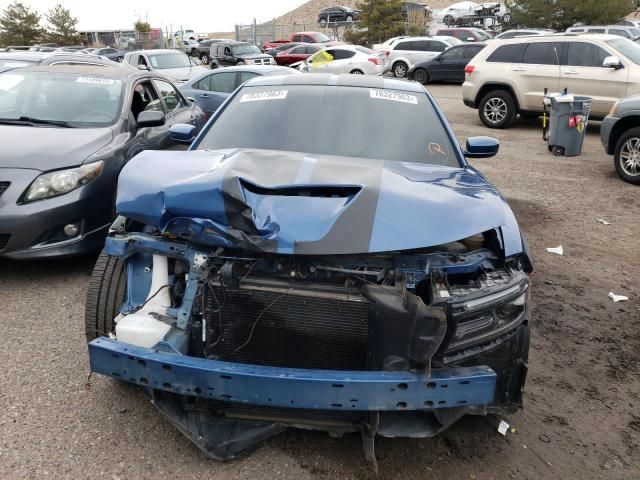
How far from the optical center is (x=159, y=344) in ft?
8.05

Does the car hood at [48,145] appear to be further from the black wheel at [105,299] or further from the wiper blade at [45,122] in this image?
the black wheel at [105,299]

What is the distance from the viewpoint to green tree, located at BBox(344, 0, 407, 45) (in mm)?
37500

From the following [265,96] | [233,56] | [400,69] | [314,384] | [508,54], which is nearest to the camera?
[314,384]

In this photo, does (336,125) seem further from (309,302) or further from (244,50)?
(244,50)

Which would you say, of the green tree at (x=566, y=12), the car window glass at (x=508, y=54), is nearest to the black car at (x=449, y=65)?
the car window glass at (x=508, y=54)

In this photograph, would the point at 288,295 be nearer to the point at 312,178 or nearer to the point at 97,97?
the point at 312,178

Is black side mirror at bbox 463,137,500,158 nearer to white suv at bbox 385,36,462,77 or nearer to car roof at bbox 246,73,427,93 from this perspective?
car roof at bbox 246,73,427,93

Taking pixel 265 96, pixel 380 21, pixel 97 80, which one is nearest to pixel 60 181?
pixel 265 96

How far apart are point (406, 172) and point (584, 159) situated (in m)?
7.69

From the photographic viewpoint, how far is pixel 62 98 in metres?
5.57

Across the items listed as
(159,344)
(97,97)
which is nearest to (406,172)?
(159,344)

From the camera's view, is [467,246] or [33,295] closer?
[467,246]

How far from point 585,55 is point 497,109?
1975 millimetres

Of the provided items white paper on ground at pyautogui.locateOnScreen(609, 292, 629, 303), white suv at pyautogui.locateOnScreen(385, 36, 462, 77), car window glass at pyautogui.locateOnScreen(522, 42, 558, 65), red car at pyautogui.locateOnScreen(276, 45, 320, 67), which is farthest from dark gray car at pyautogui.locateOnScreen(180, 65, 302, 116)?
red car at pyautogui.locateOnScreen(276, 45, 320, 67)
